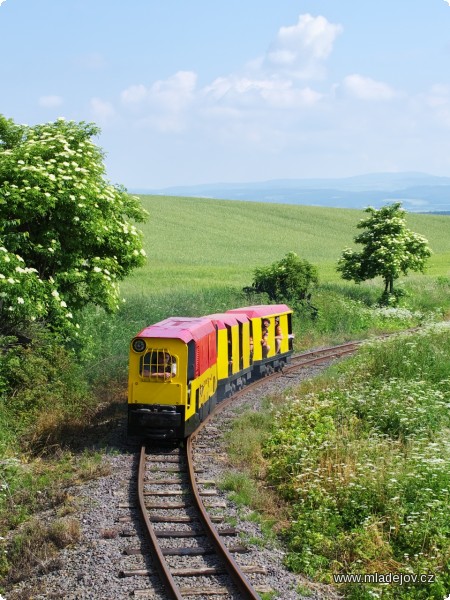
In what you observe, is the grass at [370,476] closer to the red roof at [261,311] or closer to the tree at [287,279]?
the red roof at [261,311]

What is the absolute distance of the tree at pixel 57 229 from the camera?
18.2 meters

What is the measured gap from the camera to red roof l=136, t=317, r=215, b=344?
1698cm

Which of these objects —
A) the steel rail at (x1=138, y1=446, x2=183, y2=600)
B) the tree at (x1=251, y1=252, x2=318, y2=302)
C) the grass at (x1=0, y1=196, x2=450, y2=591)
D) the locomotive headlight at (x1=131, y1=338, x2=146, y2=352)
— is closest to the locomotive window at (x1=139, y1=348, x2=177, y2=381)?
the locomotive headlight at (x1=131, y1=338, x2=146, y2=352)

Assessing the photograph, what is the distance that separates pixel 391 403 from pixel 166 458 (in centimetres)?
499

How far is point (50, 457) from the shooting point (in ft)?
53.0

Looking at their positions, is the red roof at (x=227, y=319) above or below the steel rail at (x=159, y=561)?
above

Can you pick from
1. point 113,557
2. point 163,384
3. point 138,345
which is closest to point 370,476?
point 113,557

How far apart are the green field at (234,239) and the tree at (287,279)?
22.4ft

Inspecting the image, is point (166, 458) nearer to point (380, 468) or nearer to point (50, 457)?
point (50, 457)

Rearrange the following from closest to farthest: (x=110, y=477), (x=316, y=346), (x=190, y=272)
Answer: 1. (x=110, y=477)
2. (x=316, y=346)
3. (x=190, y=272)

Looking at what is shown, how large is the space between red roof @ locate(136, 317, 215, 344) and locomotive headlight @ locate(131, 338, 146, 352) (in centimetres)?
14

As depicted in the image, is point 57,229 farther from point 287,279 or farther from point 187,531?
point 287,279

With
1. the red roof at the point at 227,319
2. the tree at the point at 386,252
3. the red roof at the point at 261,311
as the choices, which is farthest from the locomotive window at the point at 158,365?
the tree at the point at 386,252

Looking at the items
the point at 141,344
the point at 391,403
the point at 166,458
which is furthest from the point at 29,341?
the point at 391,403
